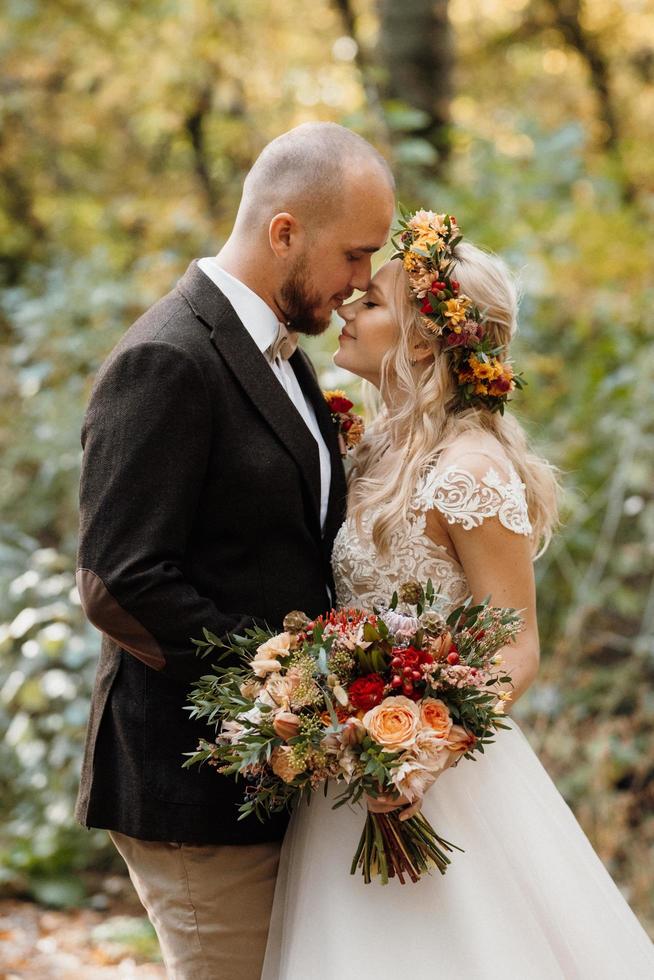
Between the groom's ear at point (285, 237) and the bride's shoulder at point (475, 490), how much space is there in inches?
26.7

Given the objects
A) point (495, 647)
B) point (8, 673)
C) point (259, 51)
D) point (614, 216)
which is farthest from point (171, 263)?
point (495, 647)

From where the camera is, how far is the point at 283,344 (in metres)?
2.80

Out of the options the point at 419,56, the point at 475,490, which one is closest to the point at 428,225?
the point at 475,490

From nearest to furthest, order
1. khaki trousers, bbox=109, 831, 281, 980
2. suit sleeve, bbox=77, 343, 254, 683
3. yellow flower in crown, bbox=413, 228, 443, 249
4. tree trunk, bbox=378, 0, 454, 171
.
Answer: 1. suit sleeve, bbox=77, 343, 254, 683
2. khaki trousers, bbox=109, 831, 281, 980
3. yellow flower in crown, bbox=413, 228, 443, 249
4. tree trunk, bbox=378, 0, 454, 171

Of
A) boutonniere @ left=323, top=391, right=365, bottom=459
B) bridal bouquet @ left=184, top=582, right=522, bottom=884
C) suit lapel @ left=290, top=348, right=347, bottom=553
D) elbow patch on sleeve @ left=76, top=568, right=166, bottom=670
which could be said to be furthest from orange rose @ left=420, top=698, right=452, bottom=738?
boutonniere @ left=323, top=391, right=365, bottom=459

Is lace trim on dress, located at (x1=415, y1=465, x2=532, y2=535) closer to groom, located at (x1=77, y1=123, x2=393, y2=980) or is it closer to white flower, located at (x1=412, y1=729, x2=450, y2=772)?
groom, located at (x1=77, y1=123, x2=393, y2=980)

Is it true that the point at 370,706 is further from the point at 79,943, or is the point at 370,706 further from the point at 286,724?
the point at 79,943

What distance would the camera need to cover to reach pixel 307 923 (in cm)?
Answer: 241

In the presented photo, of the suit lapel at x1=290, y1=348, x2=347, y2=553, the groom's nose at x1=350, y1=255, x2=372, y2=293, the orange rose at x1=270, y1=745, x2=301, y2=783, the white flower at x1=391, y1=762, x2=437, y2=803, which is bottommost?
the white flower at x1=391, y1=762, x2=437, y2=803

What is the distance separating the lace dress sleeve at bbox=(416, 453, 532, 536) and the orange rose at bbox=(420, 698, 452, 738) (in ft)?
1.90

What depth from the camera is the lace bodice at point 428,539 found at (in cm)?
261

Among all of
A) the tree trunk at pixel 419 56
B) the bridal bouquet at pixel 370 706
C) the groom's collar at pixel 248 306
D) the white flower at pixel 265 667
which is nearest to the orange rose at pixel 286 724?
the bridal bouquet at pixel 370 706

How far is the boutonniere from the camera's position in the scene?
3.13m

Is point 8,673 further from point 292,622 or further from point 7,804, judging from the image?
point 292,622
